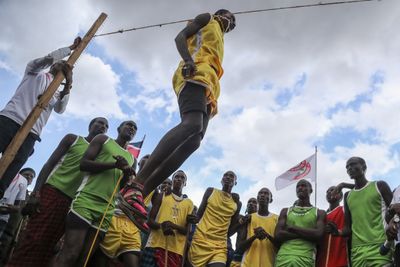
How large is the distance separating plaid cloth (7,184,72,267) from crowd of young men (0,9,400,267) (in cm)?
1

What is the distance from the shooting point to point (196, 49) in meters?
4.23

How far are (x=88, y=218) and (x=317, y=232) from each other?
332cm

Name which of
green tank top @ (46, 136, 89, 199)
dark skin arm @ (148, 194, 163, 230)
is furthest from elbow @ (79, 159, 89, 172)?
dark skin arm @ (148, 194, 163, 230)

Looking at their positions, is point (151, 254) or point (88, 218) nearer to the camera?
point (88, 218)

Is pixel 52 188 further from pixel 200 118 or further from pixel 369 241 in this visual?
pixel 369 241

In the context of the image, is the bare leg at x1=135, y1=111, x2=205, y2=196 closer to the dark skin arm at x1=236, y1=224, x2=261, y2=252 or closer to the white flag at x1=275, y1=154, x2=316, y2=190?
the dark skin arm at x1=236, y1=224, x2=261, y2=252

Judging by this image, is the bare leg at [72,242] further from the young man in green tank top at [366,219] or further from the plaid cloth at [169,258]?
the young man in green tank top at [366,219]

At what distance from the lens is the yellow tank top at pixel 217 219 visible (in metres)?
6.58

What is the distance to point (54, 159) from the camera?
4.57 meters

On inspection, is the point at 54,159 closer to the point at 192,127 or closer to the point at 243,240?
the point at 192,127

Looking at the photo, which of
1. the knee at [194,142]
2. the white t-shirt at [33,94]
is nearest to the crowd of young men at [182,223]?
the white t-shirt at [33,94]

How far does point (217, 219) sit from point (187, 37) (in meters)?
3.65

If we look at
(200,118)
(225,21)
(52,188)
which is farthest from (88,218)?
(225,21)

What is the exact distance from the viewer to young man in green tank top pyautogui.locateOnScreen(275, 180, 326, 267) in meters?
5.38
